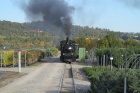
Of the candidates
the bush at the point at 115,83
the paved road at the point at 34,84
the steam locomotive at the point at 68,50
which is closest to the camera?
the bush at the point at 115,83

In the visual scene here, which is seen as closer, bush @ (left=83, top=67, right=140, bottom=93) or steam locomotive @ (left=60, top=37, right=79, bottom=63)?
bush @ (left=83, top=67, right=140, bottom=93)

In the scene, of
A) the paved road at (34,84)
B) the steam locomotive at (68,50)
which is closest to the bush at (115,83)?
the paved road at (34,84)

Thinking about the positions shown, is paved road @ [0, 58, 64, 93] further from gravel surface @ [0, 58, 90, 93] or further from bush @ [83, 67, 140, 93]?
bush @ [83, 67, 140, 93]

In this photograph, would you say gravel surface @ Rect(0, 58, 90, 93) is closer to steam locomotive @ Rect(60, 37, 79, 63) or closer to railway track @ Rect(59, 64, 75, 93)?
railway track @ Rect(59, 64, 75, 93)

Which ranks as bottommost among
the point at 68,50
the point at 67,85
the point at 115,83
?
the point at 67,85

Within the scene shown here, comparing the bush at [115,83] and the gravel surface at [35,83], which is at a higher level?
the bush at [115,83]

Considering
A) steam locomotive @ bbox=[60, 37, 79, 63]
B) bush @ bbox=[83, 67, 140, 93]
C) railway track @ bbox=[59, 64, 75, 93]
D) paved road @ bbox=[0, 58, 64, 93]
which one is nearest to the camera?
bush @ bbox=[83, 67, 140, 93]

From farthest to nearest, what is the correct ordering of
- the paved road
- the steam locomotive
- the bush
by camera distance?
the steam locomotive → the paved road → the bush

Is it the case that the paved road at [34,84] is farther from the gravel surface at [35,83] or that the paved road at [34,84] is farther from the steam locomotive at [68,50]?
the steam locomotive at [68,50]

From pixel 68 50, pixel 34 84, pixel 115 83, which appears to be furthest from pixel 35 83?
pixel 68 50

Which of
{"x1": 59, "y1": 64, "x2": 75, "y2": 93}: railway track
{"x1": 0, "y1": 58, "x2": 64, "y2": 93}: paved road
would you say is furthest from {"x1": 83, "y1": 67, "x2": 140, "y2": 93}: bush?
{"x1": 0, "y1": 58, "x2": 64, "y2": 93}: paved road

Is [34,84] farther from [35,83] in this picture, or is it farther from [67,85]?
[67,85]

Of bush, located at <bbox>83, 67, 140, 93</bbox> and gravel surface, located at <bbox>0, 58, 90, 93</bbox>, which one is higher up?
bush, located at <bbox>83, 67, 140, 93</bbox>

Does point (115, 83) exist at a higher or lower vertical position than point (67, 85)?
higher
